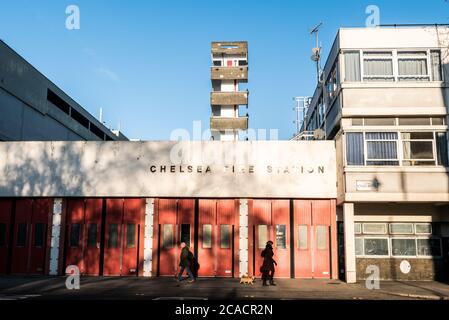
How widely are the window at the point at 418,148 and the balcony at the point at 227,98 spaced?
25.3 m

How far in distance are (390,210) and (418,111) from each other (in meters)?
4.67

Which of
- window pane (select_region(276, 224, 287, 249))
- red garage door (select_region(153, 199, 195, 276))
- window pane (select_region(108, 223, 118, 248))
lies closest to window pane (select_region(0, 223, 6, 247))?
window pane (select_region(108, 223, 118, 248))

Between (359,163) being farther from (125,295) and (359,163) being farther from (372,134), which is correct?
(125,295)

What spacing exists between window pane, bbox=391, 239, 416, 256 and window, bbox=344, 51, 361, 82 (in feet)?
25.0

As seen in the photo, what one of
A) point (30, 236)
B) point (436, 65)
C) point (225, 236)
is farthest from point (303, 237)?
point (30, 236)

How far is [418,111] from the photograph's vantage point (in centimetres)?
1975

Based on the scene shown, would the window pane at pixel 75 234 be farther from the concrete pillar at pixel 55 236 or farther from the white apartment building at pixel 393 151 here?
the white apartment building at pixel 393 151

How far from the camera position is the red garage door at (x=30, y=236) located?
2158cm

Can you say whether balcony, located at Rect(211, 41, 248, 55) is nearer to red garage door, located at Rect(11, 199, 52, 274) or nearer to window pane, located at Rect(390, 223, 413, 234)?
red garage door, located at Rect(11, 199, 52, 274)

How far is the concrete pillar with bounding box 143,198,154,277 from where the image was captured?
69.4ft

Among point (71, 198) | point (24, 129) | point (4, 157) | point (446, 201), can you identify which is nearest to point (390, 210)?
point (446, 201)

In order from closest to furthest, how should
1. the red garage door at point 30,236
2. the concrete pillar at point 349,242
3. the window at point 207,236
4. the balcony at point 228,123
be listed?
1. the concrete pillar at point 349,242
2. the window at point 207,236
3. the red garage door at point 30,236
4. the balcony at point 228,123

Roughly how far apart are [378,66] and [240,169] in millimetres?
7808

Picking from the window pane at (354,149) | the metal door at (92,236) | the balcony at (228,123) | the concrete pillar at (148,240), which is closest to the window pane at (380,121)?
the window pane at (354,149)
